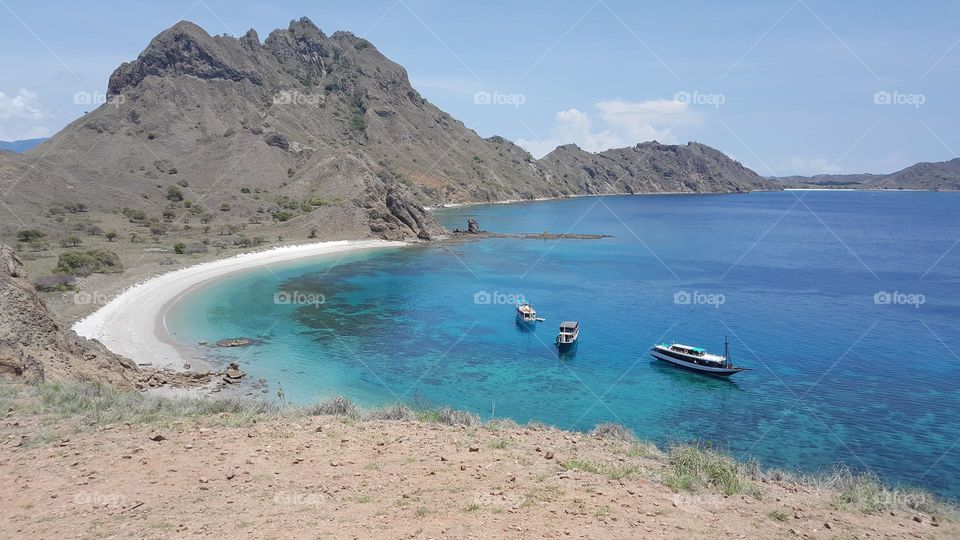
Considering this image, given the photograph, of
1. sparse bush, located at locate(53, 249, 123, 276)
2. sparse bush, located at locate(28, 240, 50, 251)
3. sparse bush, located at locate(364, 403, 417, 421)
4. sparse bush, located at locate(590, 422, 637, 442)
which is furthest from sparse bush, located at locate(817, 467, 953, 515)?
sparse bush, located at locate(28, 240, 50, 251)

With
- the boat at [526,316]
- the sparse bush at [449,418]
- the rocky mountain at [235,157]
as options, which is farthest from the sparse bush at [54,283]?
the sparse bush at [449,418]

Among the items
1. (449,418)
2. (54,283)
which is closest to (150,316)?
(54,283)

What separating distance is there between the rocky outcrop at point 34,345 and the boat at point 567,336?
24647mm

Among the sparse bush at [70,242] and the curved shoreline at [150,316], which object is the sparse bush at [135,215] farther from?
the curved shoreline at [150,316]

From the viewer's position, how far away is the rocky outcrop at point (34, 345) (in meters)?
17.9

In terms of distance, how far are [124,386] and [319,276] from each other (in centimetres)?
3976

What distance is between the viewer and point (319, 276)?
6147 centimetres

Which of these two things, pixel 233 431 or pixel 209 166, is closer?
pixel 233 431

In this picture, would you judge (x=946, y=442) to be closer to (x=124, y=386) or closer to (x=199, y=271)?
(x=124, y=386)

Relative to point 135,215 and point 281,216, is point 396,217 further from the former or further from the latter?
point 135,215

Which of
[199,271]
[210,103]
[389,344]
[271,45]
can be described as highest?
[271,45]

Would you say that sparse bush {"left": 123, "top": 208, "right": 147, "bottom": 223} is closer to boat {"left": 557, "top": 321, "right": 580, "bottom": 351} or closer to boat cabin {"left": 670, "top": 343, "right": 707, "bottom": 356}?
boat {"left": 557, "top": 321, "right": 580, "bottom": 351}

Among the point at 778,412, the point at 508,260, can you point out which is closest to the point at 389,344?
the point at 778,412

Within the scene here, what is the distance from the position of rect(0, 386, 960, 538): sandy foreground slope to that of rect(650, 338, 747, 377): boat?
20.5 metres
